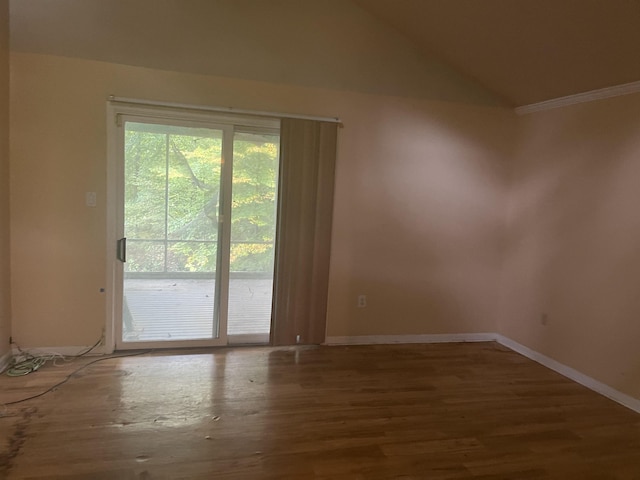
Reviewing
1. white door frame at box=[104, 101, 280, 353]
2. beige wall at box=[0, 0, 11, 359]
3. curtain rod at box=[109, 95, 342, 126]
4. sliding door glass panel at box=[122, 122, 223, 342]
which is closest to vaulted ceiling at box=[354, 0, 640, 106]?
curtain rod at box=[109, 95, 342, 126]

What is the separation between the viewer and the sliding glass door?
355 cm

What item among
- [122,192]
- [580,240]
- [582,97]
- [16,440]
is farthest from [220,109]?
[580,240]

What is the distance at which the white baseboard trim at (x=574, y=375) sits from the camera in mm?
3086

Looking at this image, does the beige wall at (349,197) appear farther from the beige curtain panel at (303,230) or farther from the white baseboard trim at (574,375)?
the white baseboard trim at (574,375)

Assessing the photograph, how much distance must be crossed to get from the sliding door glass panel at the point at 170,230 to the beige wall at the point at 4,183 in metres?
0.81

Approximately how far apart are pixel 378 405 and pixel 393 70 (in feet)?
9.44

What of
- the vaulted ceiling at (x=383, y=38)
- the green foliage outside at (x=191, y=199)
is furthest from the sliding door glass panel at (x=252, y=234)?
the vaulted ceiling at (x=383, y=38)

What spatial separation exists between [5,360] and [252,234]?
210 cm

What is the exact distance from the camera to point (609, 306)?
3250 millimetres

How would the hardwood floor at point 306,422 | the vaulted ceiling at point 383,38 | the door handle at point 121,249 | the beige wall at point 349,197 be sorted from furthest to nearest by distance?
the door handle at point 121,249, the beige wall at point 349,197, the vaulted ceiling at point 383,38, the hardwood floor at point 306,422

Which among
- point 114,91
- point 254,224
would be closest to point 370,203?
point 254,224

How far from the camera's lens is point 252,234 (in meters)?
3.82

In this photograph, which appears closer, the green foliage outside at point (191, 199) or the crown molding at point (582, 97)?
the crown molding at point (582, 97)

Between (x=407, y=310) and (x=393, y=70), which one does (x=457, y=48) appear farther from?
(x=407, y=310)
